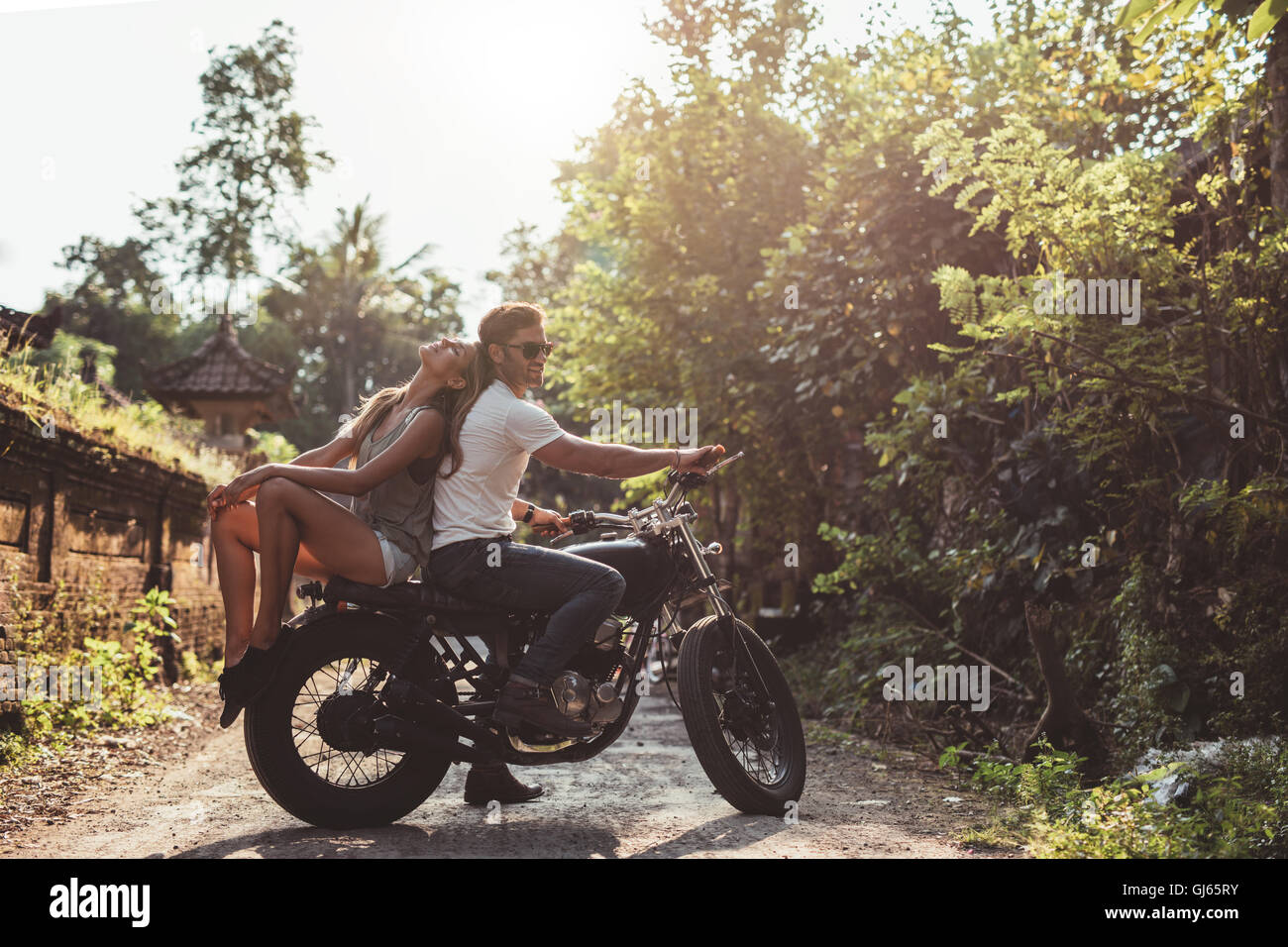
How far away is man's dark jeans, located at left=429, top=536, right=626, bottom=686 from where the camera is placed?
4.52m

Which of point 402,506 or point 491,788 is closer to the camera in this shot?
point 402,506

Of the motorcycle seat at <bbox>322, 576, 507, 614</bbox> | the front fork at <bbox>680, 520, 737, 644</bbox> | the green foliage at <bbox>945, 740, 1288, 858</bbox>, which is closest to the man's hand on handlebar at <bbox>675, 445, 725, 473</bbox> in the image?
the front fork at <bbox>680, 520, 737, 644</bbox>

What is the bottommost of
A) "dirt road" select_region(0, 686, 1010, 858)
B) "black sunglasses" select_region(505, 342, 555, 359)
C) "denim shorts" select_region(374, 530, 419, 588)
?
"dirt road" select_region(0, 686, 1010, 858)

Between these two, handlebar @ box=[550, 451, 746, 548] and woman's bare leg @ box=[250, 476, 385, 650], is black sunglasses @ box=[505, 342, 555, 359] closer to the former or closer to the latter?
handlebar @ box=[550, 451, 746, 548]

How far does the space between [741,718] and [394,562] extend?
159 cm

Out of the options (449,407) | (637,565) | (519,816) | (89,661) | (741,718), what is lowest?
(519,816)

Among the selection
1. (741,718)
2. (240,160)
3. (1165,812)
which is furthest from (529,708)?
(240,160)

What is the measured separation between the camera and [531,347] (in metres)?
4.84

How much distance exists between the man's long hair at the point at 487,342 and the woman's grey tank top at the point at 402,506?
127mm

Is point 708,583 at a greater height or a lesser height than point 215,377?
lesser

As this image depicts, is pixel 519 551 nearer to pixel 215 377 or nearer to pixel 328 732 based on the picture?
pixel 328 732

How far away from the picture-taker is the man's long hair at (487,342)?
4.70 m

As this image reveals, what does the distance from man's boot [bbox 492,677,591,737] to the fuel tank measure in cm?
55
